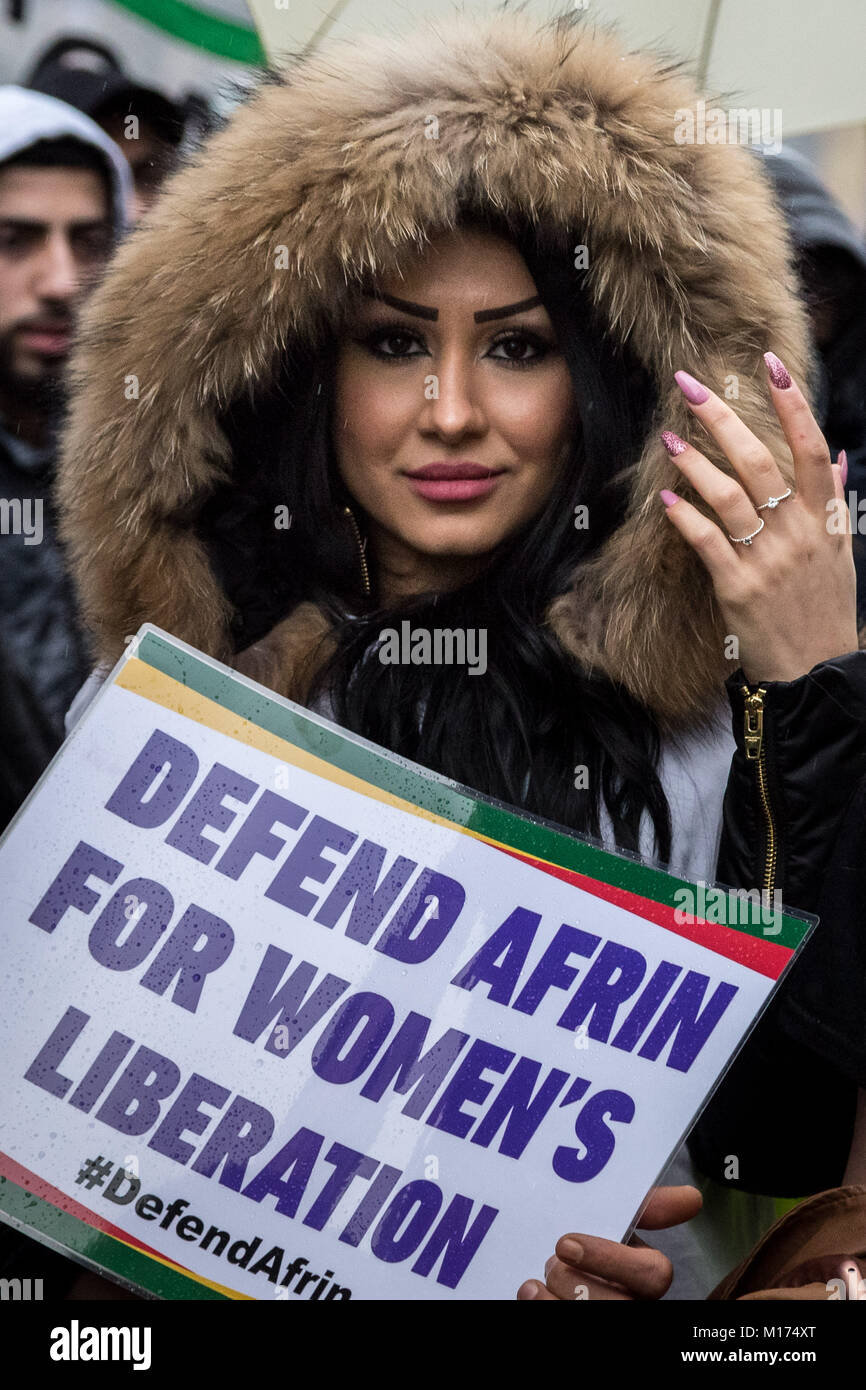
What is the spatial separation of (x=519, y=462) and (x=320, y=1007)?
72 cm

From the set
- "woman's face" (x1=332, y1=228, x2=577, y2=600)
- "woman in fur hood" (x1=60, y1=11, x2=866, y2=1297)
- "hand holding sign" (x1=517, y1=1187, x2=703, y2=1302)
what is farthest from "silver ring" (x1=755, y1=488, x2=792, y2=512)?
"hand holding sign" (x1=517, y1=1187, x2=703, y2=1302)

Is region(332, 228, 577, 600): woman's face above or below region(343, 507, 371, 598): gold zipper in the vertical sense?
above

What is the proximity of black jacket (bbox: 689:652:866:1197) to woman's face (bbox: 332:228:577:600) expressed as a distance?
385 millimetres

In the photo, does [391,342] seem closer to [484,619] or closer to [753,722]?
[484,619]

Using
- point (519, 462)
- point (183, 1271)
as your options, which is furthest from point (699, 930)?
point (183, 1271)

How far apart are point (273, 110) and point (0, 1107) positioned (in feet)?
4.03

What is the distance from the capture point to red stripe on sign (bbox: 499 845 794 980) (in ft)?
5.29

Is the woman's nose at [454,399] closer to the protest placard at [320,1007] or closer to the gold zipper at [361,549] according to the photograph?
the gold zipper at [361,549]

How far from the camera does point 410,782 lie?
5.41ft

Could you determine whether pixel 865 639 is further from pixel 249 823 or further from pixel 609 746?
pixel 249 823

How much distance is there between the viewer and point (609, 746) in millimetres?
1766

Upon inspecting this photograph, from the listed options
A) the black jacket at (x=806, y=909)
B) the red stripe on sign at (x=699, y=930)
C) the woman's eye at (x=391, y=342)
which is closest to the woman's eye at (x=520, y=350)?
the woman's eye at (x=391, y=342)

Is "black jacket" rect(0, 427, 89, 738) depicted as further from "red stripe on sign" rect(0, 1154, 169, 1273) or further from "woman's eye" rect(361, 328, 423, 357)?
"red stripe on sign" rect(0, 1154, 169, 1273)
